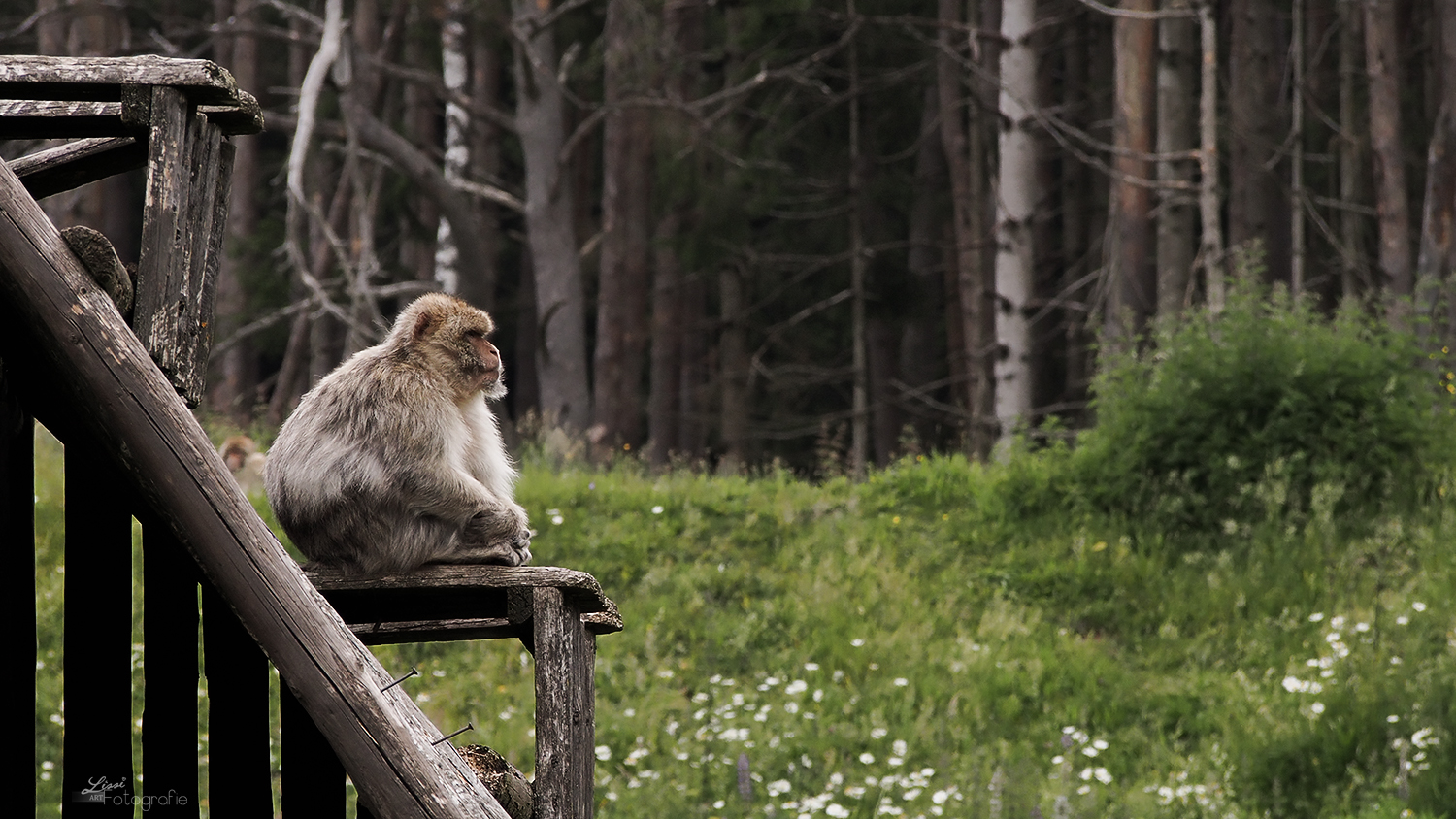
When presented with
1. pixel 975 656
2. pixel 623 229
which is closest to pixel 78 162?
pixel 975 656

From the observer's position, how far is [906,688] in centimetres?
822

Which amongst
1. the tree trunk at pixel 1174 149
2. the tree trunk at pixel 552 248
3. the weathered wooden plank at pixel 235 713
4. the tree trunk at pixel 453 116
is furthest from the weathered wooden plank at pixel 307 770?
the tree trunk at pixel 552 248

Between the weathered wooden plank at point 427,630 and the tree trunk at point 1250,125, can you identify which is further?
the tree trunk at point 1250,125

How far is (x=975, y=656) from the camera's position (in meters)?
8.47

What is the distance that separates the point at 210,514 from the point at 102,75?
1.03 metres

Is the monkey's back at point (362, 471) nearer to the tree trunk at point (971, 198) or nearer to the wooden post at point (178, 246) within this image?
the wooden post at point (178, 246)

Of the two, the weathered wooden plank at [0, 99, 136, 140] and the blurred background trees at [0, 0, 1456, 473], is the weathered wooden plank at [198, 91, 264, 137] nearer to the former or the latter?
the weathered wooden plank at [0, 99, 136, 140]

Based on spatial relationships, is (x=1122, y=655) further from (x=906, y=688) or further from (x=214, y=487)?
(x=214, y=487)

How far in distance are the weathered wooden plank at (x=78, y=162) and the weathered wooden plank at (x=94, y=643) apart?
78 centimetres

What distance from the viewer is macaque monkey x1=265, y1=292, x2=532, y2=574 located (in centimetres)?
393

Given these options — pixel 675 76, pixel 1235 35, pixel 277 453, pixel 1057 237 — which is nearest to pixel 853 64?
pixel 675 76

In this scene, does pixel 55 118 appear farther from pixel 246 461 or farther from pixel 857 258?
pixel 857 258

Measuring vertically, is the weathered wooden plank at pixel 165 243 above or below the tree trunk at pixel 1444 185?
below

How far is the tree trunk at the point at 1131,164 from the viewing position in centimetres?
1494
